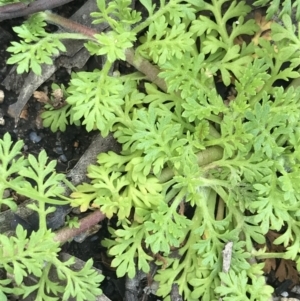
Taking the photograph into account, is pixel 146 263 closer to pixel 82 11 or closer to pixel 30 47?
pixel 30 47

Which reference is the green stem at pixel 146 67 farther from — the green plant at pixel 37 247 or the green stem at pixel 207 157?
the green plant at pixel 37 247

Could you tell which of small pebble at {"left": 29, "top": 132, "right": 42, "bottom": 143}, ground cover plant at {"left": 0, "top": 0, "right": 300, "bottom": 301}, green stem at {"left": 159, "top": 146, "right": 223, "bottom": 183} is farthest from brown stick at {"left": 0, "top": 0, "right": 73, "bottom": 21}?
green stem at {"left": 159, "top": 146, "right": 223, "bottom": 183}

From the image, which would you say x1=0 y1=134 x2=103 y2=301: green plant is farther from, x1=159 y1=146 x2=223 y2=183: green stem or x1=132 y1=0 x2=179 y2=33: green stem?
x1=132 y1=0 x2=179 y2=33: green stem

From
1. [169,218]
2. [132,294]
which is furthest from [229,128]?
[132,294]

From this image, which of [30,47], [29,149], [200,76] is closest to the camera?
[30,47]

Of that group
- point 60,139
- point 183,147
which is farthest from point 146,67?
point 60,139

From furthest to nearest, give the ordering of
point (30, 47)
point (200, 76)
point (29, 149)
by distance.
Answer: point (29, 149) → point (200, 76) → point (30, 47)

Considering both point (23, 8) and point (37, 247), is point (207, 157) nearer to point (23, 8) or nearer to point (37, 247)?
point (37, 247)
